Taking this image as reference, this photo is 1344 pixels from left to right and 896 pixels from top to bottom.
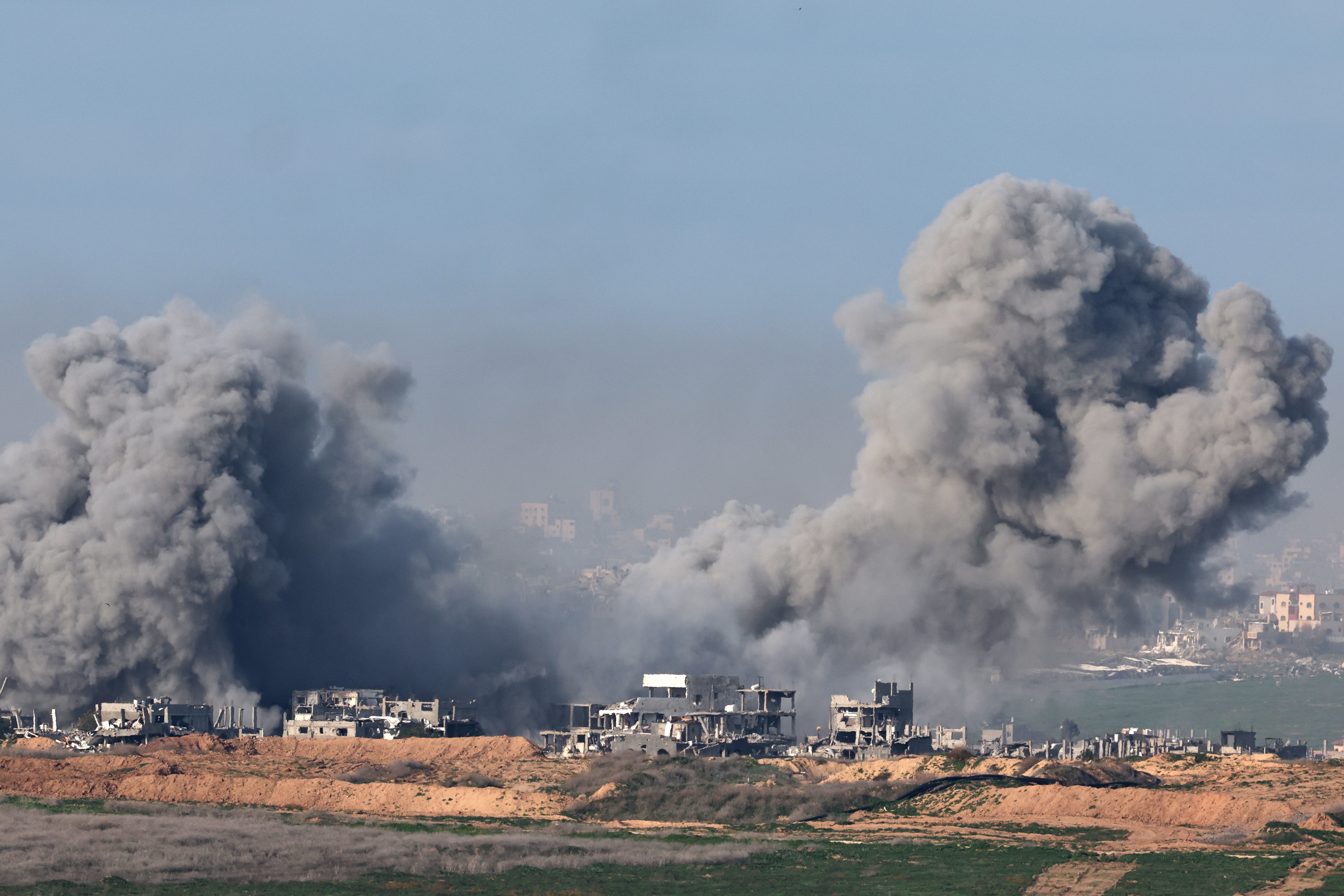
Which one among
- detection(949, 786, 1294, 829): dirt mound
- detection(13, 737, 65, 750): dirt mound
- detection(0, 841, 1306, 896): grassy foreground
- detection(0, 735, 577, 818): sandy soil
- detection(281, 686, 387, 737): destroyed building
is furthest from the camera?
detection(281, 686, 387, 737): destroyed building

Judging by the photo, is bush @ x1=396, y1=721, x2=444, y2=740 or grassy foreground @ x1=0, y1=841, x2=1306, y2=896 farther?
bush @ x1=396, y1=721, x2=444, y2=740

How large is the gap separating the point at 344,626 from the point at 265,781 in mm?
33035

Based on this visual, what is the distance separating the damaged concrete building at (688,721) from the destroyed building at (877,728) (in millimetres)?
2718

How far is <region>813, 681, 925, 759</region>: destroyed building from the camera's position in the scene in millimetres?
83688

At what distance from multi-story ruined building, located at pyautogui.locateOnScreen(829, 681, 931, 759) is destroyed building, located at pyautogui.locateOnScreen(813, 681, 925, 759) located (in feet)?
0.06

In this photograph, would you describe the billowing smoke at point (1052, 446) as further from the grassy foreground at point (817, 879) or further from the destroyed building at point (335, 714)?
the grassy foreground at point (817, 879)

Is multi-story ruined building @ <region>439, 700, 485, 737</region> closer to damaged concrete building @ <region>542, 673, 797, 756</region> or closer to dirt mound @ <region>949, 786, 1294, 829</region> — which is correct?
damaged concrete building @ <region>542, 673, 797, 756</region>

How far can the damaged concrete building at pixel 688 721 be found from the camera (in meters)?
85.1

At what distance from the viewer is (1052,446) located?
9300cm

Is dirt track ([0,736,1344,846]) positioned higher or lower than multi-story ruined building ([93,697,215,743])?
lower

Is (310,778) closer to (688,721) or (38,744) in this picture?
(38,744)

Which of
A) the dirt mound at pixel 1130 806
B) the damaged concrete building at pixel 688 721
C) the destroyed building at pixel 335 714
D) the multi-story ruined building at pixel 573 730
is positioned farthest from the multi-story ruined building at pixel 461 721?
the dirt mound at pixel 1130 806

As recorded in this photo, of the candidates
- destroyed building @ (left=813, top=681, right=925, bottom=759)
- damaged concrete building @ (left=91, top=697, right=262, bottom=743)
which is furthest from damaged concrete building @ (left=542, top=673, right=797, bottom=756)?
damaged concrete building @ (left=91, top=697, right=262, bottom=743)

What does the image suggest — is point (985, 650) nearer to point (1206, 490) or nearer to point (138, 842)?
point (1206, 490)
